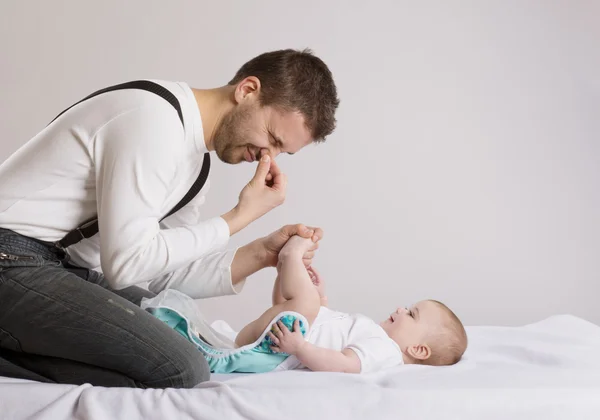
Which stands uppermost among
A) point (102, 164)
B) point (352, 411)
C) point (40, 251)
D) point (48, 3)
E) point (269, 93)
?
point (48, 3)

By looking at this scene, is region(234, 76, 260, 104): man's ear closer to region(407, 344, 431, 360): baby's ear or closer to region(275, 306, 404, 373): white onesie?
region(275, 306, 404, 373): white onesie

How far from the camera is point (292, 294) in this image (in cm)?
227

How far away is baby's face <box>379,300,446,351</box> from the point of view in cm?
241

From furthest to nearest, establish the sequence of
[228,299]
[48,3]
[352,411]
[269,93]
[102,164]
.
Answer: [228,299], [48,3], [269,93], [102,164], [352,411]

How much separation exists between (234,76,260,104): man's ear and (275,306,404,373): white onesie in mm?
732

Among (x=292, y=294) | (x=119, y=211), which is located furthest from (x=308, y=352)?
(x=119, y=211)

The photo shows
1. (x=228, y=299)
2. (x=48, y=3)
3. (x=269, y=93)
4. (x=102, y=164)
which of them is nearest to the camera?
(x=102, y=164)

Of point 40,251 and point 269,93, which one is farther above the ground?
point 269,93

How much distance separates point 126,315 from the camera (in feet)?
6.18

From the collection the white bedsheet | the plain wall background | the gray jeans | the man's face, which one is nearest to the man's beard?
the man's face

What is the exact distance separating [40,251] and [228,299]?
220cm

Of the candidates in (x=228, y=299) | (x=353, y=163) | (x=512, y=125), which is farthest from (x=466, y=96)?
(x=228, y=299)

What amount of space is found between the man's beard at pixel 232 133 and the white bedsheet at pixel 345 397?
65 centimetres

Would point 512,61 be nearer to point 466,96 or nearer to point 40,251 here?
point 466,96
